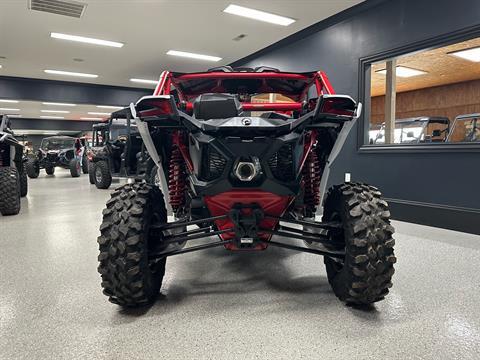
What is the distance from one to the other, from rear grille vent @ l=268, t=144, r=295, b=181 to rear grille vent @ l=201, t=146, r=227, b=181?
0.80ft

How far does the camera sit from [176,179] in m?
2.07

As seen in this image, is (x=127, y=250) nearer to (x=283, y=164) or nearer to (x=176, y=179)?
(x=176, y=179)

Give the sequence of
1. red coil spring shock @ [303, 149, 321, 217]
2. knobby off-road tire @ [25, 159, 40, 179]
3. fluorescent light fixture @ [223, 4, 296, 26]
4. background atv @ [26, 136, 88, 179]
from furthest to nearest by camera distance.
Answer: background atv @ [26, 136, 88, 179], knobby off-road tire @ [25, 159, 40, 179], fluorescent light fixture @ [223, 4, 296, 26], red coil spring shock @ [303, 149, 321, 217]

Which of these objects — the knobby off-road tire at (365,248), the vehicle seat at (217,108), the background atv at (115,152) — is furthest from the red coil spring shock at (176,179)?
the background atv at (115,152)

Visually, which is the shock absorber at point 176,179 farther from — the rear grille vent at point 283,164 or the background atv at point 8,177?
the background atv at point 8,177

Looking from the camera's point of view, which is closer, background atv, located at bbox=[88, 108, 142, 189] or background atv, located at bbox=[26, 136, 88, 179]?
background atv, located at bbox=[88, 108, 142, 189]

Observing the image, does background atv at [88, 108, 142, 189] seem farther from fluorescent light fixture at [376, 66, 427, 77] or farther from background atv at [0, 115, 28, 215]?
fluorescent light fixture at [376, 66, 427, 77]

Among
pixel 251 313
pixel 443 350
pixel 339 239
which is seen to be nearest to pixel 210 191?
pixel 251 313

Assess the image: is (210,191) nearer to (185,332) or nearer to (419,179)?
(185,332)

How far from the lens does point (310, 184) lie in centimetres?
215

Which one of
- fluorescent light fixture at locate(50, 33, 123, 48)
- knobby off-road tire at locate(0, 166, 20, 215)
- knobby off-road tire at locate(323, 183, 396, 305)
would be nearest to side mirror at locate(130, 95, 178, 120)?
knobby off-road tire at locate(323, 183, 396, 305)

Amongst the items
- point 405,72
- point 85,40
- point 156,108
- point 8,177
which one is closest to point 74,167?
point 85,40

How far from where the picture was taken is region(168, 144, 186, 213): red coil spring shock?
80.5 inches

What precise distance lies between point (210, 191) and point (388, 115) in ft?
13.6
